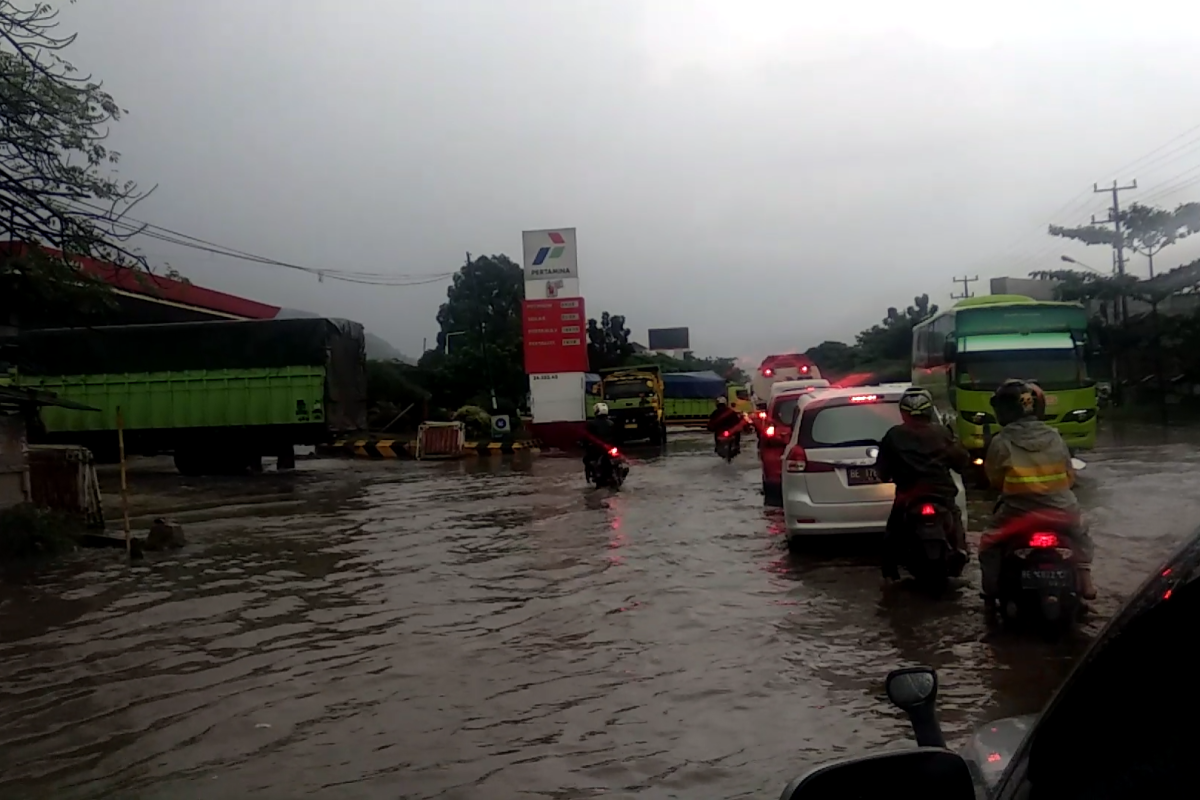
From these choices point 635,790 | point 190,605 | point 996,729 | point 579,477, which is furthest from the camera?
point 579,477

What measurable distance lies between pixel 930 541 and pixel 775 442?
734 cm

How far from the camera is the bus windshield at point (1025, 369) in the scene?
695 inches

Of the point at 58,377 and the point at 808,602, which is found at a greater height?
the point at 58,377

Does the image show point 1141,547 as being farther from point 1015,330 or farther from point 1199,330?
point 1199,330

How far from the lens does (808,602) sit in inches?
340

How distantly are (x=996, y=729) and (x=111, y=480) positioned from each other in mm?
24993

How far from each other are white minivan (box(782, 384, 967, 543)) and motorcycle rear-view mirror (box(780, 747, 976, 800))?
8.38 m

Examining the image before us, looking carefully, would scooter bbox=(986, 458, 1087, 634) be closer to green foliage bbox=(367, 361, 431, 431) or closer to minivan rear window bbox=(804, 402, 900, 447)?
minivan rear window bbox=(804, 402, 900, 447)

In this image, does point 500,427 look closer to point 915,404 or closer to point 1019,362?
point 1019,362

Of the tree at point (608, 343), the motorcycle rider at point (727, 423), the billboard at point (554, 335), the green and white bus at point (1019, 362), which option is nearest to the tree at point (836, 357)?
the tree at point (608, 343)

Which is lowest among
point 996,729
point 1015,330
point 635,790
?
point 635,790

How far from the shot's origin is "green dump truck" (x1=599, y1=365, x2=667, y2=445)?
32562mm

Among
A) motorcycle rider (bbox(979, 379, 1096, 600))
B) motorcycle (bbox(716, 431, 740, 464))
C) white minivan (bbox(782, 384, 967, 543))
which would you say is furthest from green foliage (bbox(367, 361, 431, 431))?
motorcycle rider (bbox(979, 379, 1096, 600))

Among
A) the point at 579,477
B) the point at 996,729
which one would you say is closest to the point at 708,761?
the point at 996,729
